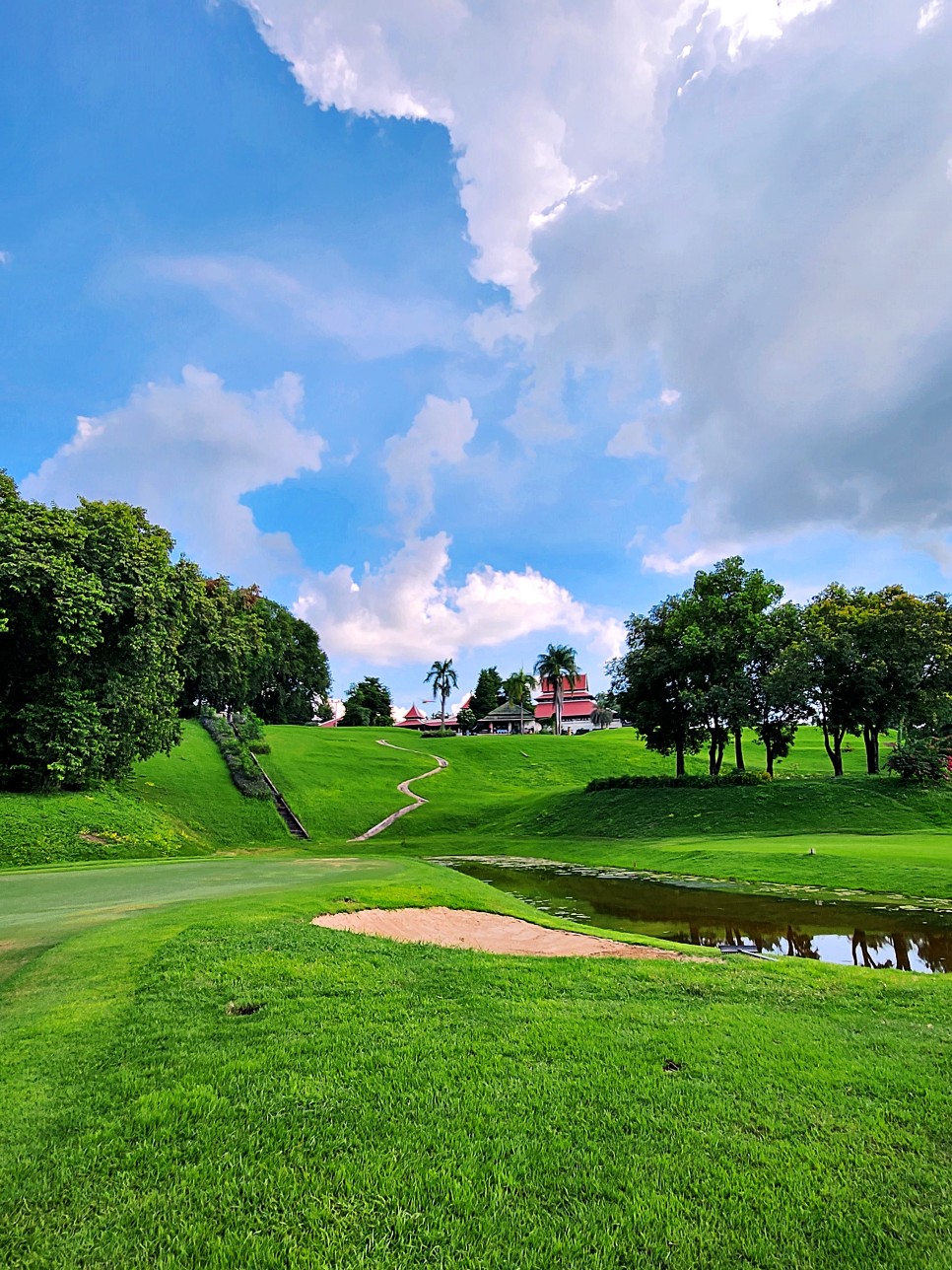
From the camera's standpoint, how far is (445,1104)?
476 centimetres

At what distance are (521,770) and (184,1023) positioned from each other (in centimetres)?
5849

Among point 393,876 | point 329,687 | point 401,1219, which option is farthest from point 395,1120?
point 329,687

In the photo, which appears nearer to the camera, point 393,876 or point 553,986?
point 553,986

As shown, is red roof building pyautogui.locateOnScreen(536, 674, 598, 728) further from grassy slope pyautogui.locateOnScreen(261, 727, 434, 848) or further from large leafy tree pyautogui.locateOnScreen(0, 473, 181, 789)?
large leafy tree pyautogui.locateOnScreen(0, 473, 181, 789)

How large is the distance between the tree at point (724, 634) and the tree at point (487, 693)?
8158 cm

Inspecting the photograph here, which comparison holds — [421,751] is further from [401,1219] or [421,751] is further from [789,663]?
[401,1219]

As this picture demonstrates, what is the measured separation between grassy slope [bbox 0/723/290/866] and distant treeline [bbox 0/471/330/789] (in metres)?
2.03

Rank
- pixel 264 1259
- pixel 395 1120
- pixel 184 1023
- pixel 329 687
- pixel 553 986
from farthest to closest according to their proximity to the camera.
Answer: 1. pixel 329 687
2. pixel 553 986
3. pixel 184 1023
4. pixel 395 1120
5. pixel 264 1259

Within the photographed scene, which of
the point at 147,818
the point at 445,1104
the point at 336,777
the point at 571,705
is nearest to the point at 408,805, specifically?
the point at 336,777

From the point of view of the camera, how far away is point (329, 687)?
103 m

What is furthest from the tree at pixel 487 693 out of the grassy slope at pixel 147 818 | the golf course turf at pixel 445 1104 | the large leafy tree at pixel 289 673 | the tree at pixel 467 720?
the golf course turf at pixel 445 1104

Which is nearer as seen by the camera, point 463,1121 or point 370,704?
point 463,1121

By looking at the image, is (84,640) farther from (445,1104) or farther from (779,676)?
(779,676)

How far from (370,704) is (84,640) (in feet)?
271
